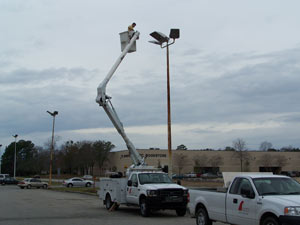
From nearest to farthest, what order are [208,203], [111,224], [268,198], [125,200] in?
[268,198] < [208,203] < [111,224] < [125,200]

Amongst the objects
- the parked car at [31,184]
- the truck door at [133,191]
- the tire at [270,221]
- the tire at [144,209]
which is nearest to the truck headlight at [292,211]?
the tire at [270,221]

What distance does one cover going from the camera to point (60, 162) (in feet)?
364

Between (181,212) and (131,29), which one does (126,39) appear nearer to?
(131,29)

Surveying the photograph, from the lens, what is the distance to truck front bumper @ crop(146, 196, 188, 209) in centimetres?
1571

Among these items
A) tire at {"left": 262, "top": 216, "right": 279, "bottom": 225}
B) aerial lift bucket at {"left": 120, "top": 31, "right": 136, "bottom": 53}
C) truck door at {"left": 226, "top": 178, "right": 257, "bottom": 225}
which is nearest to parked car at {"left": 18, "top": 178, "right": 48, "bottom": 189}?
aerial lift bucket at {"left": 120, "top": 31, "right": 136, "bottom": 53}

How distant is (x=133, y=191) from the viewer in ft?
56.5

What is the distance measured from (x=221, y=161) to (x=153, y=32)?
79761 millimetres

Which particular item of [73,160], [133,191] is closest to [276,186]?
[133,191]

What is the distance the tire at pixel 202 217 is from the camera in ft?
37.9

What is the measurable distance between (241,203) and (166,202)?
20.7 ft

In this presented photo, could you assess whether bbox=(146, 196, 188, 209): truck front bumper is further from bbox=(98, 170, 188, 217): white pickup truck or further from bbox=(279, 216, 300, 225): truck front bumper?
bbox=(279, 216, 300, 225): truck front bumper

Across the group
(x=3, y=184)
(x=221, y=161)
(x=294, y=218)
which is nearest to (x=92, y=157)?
(x=221, y=161)

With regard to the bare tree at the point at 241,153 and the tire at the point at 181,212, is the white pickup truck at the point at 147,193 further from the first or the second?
the bare tree at the point at 241,153

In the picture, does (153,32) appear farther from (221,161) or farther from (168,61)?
(221,161)
